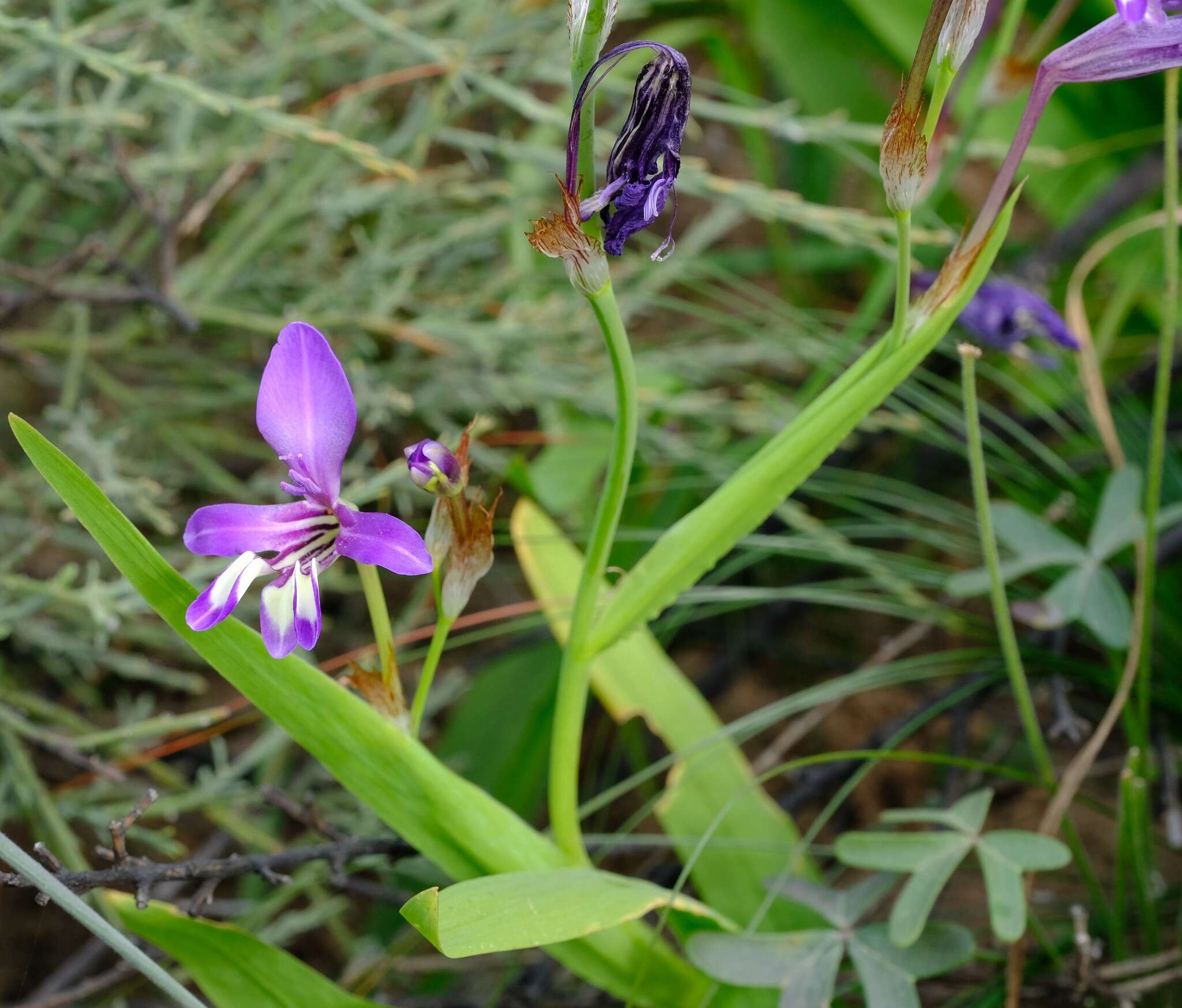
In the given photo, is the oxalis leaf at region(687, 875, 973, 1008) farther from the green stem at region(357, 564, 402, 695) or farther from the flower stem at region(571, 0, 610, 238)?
the flower stem at region(571, 0, 610, 238)

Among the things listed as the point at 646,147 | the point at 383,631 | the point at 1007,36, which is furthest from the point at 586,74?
the point at 1007,36

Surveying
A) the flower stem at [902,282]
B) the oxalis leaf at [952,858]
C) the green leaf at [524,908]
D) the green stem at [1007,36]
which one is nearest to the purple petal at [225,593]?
the green leaf at [524,908]

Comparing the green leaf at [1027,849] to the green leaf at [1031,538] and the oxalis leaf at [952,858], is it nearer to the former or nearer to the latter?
the oxalis leaf at [952,858]

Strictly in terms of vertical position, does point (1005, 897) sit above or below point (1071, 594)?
below

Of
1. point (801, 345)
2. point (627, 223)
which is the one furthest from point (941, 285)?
point (801, 345)

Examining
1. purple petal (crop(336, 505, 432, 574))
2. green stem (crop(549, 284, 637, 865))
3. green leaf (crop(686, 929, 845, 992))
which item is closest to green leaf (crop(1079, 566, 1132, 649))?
green leaf (crop(686, 929, 845, 992))

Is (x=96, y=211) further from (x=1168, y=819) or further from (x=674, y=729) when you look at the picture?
(x=1168, y=819)

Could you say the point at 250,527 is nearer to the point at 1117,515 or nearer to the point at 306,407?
the point at 306,407
